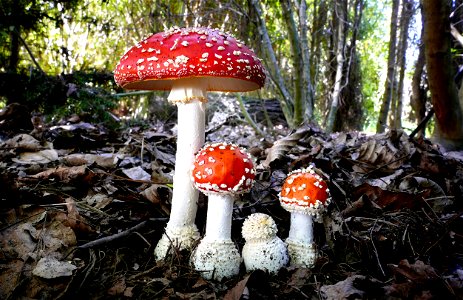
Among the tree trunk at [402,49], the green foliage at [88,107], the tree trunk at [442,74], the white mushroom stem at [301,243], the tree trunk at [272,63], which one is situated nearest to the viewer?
the white mushroom stem at [301,243]

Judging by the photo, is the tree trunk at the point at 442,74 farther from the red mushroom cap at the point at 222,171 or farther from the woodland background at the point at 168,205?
the red mushroom cap at the point at 222,171

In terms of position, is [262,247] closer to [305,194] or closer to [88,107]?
[305,194]

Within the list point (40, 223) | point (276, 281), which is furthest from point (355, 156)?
point (40, 223)

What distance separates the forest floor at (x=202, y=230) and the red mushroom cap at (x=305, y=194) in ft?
0.93

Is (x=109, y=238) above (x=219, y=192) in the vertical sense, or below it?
below

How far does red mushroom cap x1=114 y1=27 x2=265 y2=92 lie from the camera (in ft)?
5.93

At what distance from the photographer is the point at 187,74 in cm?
182

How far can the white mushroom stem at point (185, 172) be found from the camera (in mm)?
2189

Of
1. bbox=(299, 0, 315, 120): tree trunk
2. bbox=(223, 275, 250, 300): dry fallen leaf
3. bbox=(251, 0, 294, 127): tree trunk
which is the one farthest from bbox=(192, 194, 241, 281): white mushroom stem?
bbox=(299, 0, 315, 120): tree trunk

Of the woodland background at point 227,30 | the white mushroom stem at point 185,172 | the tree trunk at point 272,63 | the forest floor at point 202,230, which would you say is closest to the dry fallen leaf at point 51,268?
the forest floor at point 202,230

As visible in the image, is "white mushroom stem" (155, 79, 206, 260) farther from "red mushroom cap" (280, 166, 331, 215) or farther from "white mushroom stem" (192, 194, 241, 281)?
"red mushroom cap" (280, 166, 331, 215)

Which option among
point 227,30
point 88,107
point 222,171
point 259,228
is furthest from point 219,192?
point 227,30

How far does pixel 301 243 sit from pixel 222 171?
72 centimetres

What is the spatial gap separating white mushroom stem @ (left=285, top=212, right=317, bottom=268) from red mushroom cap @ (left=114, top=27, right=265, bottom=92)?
90cm
